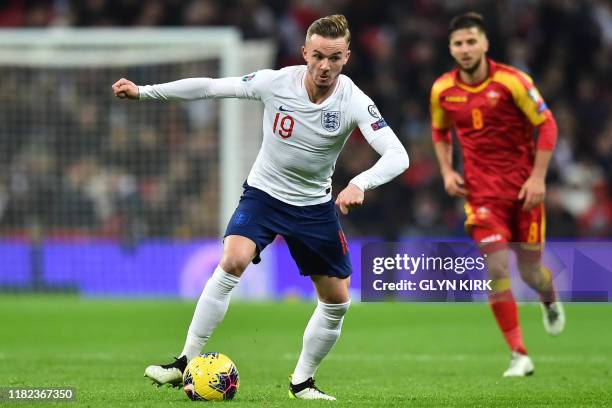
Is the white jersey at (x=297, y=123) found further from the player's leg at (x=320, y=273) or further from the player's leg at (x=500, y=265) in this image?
the player's leg at (x=500, y=265)

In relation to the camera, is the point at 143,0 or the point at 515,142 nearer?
the point at 515,142

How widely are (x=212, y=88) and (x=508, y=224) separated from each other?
3354mm

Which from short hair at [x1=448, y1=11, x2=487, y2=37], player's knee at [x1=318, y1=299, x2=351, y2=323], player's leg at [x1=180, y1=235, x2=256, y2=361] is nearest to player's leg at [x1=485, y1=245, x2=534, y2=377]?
short hair at [x1=448, y1=11, x2=487, y2=37]

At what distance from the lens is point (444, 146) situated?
963cm

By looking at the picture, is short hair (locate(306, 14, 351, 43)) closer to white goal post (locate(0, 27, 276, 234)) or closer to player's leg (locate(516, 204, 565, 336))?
player's leg (locate(516, 204, 565, 336))

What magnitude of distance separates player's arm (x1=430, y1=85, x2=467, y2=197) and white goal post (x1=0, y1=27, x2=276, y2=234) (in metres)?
7.31

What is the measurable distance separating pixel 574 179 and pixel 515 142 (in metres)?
10.0

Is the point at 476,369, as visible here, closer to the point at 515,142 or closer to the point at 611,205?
the point at 515,142

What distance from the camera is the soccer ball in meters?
6.58

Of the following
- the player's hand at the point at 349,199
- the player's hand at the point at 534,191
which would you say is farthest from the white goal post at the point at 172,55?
the player's hand at the point at 349,199

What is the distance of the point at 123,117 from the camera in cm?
1784

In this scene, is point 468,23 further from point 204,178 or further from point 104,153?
point 104,153

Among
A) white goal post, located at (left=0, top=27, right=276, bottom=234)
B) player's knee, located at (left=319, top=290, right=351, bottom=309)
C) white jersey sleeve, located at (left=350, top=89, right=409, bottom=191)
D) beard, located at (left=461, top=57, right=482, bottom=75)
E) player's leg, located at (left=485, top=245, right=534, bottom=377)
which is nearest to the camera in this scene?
white jersey sleeve, located at (left=350, top=89, right=409, bottom=191)

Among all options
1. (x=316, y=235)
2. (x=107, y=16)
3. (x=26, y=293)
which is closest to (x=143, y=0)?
(x=107, y=16)
